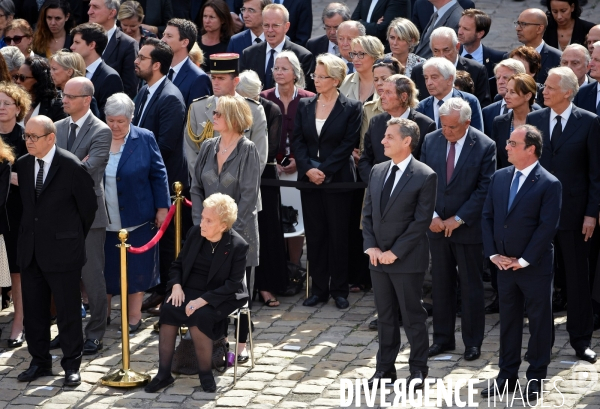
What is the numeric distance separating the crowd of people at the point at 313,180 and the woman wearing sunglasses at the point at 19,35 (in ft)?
0.07

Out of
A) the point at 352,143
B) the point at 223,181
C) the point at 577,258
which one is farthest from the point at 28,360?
the point at 577,258

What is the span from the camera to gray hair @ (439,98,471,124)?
9328 millimetres

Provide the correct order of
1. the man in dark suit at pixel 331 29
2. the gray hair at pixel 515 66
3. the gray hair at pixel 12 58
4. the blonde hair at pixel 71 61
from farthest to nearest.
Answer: the man in dark suit at pixel 331 29 < the gray hair at pixel 12 58 < the blonde hair at pixel 71 61 < the gray hair at pixel 515 66

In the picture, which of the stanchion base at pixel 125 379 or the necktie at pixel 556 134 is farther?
the necktie at pixel 556 134

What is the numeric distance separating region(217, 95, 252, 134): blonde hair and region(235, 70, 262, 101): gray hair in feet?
3.36

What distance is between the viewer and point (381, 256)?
8.64 m

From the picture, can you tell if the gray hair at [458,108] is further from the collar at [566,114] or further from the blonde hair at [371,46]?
the blonde hair at [371,46]

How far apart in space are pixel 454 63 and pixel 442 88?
4.29 ft

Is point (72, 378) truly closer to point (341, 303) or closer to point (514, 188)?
point (341, 303)

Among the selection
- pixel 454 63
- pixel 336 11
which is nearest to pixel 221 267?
pixel 454 63

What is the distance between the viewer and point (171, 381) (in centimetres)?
898

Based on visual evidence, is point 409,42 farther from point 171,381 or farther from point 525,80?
point 171,381

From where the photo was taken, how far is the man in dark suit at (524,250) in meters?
8.54

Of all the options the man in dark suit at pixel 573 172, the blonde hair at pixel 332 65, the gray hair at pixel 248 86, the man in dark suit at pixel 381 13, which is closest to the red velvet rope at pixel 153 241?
the gray hair at pixel 248 86
